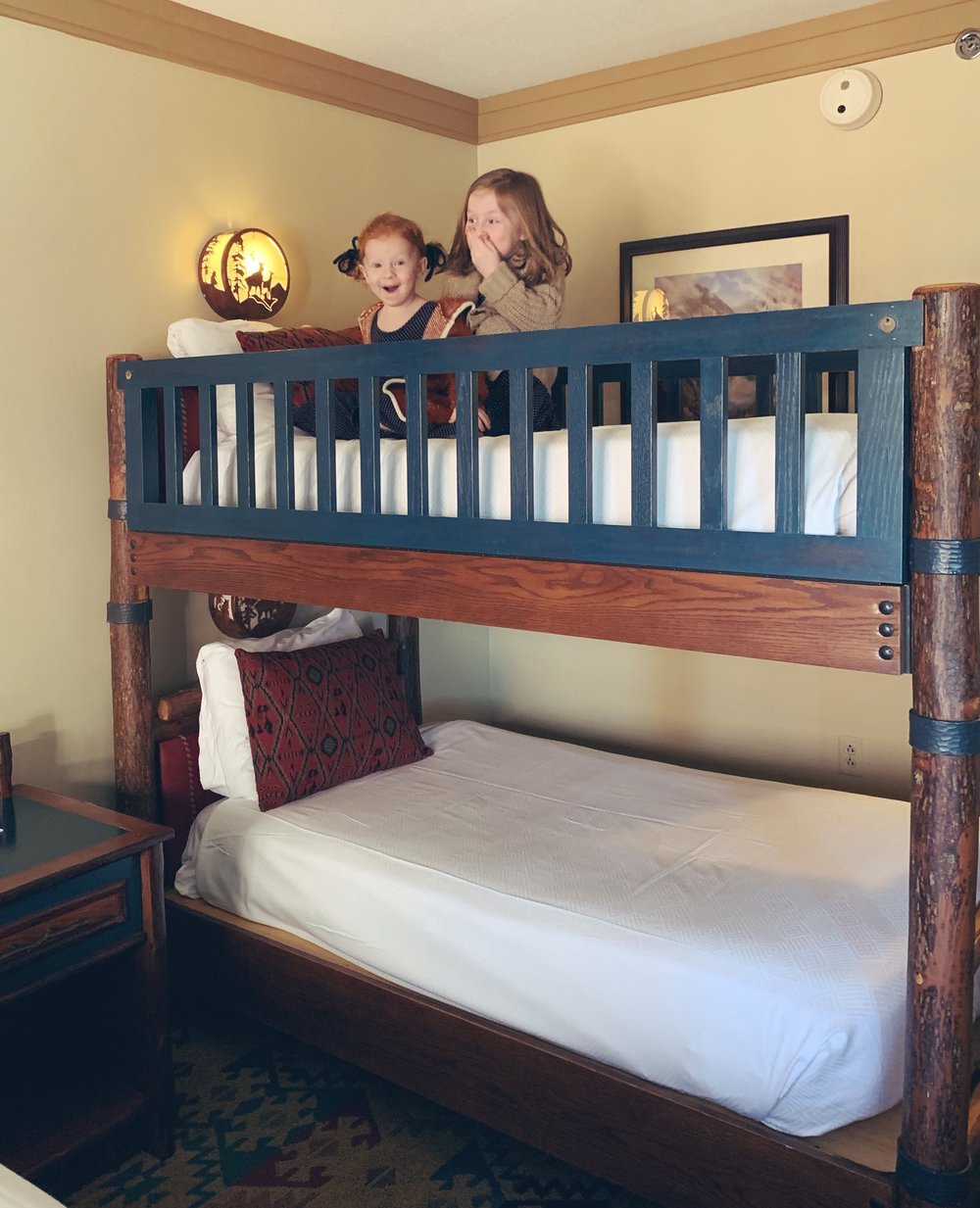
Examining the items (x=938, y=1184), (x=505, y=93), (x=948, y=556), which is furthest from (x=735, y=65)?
(x=938, y=1184)

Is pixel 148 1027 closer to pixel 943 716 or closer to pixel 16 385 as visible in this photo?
pixel 16 385

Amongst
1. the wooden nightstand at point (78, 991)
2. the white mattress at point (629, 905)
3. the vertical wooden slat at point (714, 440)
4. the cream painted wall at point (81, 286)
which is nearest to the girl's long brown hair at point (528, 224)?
the vertical wooden slat at point (714, 440)

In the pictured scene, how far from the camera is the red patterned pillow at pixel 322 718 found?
2.65 m

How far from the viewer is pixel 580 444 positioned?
180 cm

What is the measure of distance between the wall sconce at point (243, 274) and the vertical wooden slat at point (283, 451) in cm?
82

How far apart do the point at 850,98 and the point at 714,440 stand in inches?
69.9

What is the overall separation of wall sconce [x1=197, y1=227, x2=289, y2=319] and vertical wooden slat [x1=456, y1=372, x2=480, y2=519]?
1.22 metres

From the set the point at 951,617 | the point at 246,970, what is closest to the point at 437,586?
the point at 951,617

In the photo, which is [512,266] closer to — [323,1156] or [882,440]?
[882,440]

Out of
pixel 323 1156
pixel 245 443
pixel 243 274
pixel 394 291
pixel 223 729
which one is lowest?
pixel 323 1156

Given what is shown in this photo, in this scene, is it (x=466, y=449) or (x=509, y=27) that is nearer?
(x=466, y=449)

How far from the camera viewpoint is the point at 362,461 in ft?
6.90

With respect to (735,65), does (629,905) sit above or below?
below

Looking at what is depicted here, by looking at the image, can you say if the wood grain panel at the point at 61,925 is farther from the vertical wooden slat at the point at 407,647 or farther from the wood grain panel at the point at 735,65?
the wood grain panel at the point at 735,65
